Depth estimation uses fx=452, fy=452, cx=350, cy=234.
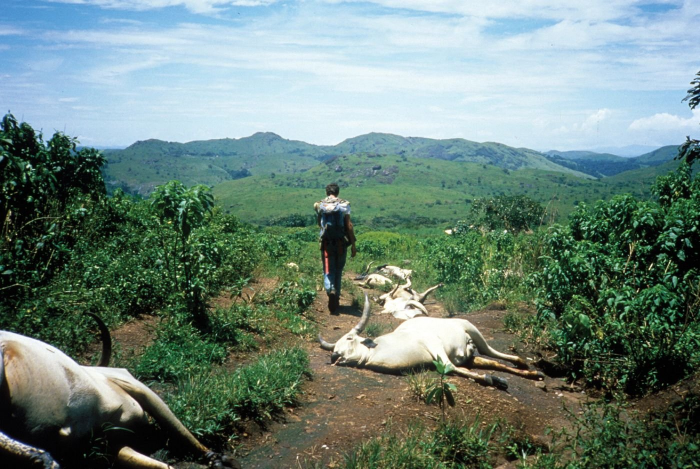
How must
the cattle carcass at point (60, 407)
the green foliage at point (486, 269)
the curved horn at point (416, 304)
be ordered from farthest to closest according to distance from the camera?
the green foliage at point (486, 269)
the curved horn at point (416, 304)
the cattle carcass at point (60, 407)

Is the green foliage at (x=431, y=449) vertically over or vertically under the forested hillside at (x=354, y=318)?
under

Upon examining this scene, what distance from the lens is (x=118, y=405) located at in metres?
3.39

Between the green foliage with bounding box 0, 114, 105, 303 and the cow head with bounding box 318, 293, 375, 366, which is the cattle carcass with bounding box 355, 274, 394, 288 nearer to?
the cow head with bounding box 318, 293, 375, 366

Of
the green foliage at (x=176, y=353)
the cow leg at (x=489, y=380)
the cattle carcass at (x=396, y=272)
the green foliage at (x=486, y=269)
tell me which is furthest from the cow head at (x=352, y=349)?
the cattle carcass at (x=396, y=272)

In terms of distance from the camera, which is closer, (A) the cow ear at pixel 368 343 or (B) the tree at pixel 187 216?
(B) the tree at pixel 187 216

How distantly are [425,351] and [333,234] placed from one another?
3.20m

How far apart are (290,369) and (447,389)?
1984 millimetres

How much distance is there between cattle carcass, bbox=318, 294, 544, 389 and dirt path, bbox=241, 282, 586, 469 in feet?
0.43

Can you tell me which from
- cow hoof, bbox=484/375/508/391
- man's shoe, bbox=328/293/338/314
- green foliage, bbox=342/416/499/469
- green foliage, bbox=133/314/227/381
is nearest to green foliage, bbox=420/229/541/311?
man's shoe, bbox=328/293/338/314

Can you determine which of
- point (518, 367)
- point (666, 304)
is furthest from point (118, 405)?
point (666, 304)

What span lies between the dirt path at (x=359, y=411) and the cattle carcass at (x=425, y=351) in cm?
13

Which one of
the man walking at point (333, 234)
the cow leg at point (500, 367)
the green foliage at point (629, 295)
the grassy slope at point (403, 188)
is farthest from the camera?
the grassy slope at point (403, 188)

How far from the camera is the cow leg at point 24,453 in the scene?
91.7 inches

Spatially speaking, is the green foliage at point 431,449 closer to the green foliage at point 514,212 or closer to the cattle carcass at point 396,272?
the cattle carcass at point 396,272
